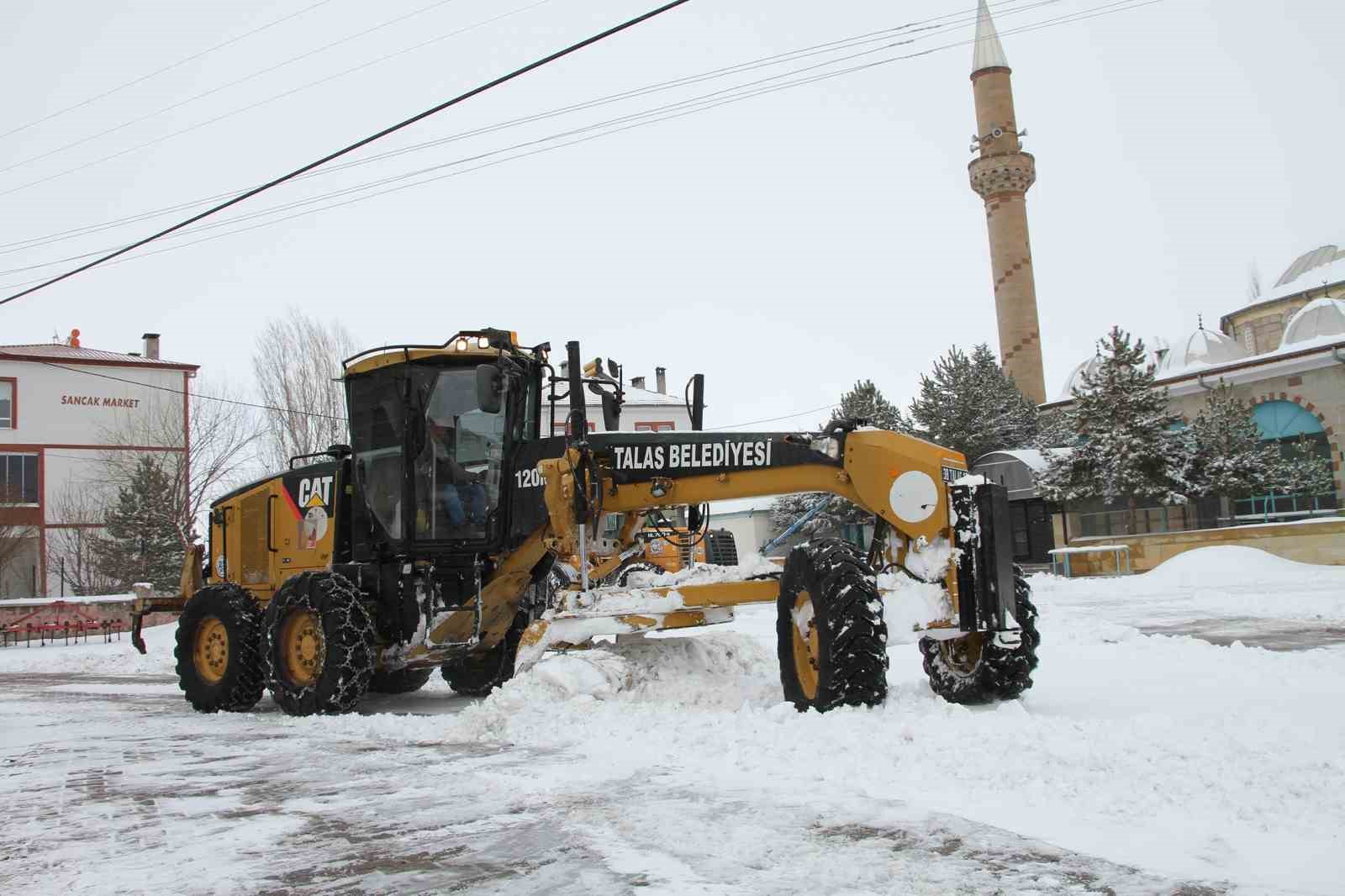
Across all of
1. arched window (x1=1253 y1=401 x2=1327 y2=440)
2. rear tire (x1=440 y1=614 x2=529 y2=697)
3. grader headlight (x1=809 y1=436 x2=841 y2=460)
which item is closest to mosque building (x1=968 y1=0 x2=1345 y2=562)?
arched window (x1=1253 y1=401 x2=1327 y2=440)

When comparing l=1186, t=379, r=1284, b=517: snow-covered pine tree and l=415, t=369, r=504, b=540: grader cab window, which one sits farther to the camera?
l=1186, t=379, r=1284, b=517: snow-covered pine tree

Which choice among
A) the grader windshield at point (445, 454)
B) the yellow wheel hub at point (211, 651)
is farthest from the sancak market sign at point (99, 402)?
the grader windshield at point (445, 454)

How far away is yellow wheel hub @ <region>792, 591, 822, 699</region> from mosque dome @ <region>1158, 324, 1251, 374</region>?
44.7 m

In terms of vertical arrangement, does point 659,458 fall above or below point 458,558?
above

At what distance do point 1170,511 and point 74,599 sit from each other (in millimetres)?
31525

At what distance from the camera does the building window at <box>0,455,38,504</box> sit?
4484 cm

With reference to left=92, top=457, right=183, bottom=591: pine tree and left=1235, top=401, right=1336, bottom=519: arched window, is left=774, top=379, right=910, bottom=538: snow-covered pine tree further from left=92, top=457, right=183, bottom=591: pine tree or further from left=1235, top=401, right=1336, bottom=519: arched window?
left=92, top=457, right=183, bottom=591: pine tree

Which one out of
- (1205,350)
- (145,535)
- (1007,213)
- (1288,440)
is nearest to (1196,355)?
(1205,350)

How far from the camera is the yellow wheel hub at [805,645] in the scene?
7.22 meters

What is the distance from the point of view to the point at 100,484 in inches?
1773

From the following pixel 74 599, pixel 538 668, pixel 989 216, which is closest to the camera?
pixel 538 668

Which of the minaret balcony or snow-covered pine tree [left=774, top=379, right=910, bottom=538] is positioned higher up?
the minaret balcony

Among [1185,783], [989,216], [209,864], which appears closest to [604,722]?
[209,864]

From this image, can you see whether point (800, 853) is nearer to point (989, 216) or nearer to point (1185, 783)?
point (1185, 783)
